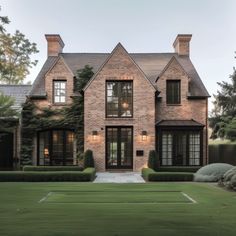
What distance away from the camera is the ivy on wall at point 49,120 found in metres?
28.5

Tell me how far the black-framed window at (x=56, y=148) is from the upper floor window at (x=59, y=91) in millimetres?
2255

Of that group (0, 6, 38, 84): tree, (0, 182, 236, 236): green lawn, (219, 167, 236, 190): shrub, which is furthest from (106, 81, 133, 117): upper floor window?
(0, 6, 38, 84): tree

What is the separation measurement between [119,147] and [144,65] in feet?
25.6

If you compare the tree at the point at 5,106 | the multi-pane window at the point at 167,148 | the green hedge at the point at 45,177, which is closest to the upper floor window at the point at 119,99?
the multi-pane window at the point at 167,148

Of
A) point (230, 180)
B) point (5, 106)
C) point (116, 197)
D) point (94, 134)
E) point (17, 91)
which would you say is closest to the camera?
point (116, 197)

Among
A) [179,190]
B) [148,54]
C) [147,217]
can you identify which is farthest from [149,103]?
[147,217]

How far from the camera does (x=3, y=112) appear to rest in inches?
944

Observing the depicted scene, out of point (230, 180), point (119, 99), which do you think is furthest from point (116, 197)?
point (119, 99)

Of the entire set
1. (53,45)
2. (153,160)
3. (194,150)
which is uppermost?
(53,45)

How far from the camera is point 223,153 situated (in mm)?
34438

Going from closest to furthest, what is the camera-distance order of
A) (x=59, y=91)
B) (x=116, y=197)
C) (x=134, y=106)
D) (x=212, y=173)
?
1. (x=116, y=197)
2. (x=212, y=173)
3. (x=134, y=106)
4. (x=59, y=91)

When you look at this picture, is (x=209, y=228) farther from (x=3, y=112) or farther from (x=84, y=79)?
(x=84, y=79)

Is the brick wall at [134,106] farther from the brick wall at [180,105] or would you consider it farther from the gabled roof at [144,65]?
the gabled roof at [144,65]

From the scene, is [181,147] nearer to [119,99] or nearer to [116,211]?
[119,99]
